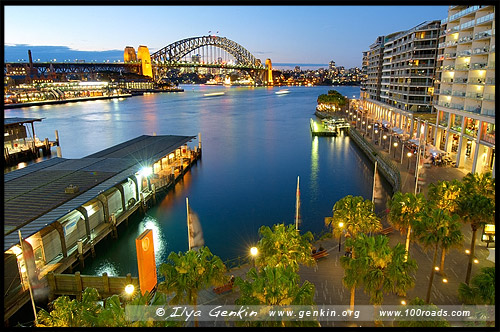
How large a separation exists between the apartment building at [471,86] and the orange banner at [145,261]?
100ft

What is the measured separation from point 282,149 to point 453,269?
4800 cm

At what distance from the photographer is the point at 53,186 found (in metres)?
26.4

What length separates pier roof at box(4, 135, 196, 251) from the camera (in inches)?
801

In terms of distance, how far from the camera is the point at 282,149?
65.7 metres

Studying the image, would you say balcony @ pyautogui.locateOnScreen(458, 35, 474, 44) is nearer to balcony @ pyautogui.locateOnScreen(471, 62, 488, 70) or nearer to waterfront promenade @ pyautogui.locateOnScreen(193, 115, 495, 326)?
balcony @ pyautogui.locateOnScreen(471, 62, 488, 70)

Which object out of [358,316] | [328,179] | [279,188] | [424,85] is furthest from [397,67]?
[358,316]

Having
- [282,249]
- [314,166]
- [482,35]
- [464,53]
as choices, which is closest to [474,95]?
[464,53]

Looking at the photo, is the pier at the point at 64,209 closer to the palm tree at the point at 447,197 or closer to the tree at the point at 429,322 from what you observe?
the tree at the point at 429,322

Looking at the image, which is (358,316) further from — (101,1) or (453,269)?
(101,1)

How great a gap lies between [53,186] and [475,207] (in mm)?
27458

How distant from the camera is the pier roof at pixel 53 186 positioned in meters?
20.3

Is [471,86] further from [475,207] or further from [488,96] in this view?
[475,207]

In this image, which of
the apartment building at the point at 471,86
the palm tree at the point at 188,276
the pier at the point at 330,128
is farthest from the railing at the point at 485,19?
the pier at the point at 330,128

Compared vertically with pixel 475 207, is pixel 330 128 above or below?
below
